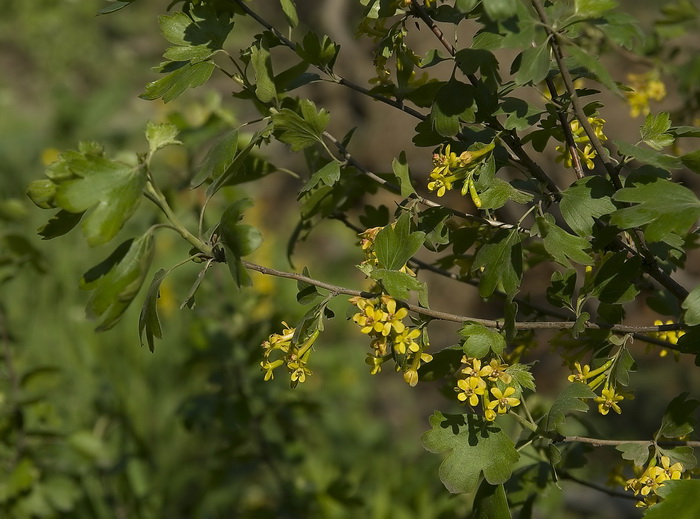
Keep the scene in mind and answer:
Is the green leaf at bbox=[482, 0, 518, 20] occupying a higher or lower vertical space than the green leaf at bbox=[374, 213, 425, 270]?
higher

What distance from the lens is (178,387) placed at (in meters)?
2.99

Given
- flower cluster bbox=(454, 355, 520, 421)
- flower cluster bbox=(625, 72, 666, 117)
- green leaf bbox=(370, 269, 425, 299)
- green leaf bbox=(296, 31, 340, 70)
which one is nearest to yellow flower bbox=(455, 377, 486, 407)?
flower cluster bbox=(454, 355, 520, 421)

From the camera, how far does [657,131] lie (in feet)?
2.93

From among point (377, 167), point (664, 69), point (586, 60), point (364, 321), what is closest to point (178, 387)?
point (377, 167)

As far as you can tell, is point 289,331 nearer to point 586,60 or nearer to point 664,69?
point 586,60

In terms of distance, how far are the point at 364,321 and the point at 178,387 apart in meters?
2.32

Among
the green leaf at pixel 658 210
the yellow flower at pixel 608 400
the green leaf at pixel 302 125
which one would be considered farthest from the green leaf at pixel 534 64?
the yellow flower at pixel 608 400

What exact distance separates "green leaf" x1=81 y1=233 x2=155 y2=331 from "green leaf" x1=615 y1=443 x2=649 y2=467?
0.56 m

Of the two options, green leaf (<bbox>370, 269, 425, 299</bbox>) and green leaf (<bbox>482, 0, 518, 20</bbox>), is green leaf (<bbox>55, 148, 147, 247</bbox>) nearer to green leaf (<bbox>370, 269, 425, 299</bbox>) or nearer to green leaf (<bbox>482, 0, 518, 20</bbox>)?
green leaf (<bbox>370, 269, 425, 299</bbox>)

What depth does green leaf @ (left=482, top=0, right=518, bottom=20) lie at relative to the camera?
69 cm

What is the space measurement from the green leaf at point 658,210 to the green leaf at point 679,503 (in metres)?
0.25

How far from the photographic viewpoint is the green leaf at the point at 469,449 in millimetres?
861

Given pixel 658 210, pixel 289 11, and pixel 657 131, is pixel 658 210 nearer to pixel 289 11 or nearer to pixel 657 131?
pixel 657 131

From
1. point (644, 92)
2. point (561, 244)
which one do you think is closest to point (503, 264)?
point (561, 244)
